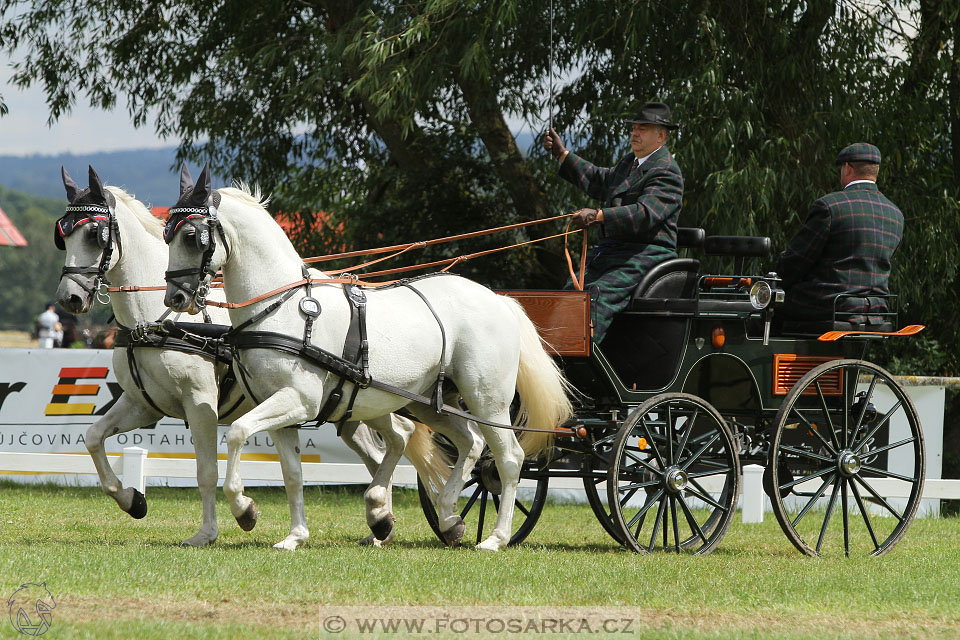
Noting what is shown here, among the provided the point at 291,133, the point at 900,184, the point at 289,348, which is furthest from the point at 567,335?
the point at 291,133

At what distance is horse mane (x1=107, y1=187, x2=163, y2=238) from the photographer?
22.1 feet

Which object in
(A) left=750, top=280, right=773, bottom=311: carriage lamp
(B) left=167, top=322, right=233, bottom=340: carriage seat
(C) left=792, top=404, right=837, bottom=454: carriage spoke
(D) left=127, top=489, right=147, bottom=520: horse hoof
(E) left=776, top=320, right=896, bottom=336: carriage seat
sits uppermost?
(A) left=750, top=280, right=773, bottom=311: carriage lamp

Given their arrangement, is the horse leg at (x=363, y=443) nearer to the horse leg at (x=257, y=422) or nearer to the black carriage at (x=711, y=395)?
the black carriage at (x=711, y=395)

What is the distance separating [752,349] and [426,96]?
4.34 meters

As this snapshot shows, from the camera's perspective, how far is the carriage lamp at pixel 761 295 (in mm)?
6566

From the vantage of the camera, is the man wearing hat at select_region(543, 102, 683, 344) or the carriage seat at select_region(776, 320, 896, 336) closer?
the man wearing hat at select_region(543, 102, 683, 344)

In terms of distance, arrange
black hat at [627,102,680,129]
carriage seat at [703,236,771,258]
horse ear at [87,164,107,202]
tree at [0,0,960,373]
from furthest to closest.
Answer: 1. tree at [0,0,960,373]
2. black hat at [627,102,680,129]
3. carriage seat at [703,236,771,258]
4. horse ear at [87,164,107,202]

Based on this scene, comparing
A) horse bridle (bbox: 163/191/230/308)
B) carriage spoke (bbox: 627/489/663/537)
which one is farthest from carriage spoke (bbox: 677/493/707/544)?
horse bridle (bbox: 163/191/230/308)

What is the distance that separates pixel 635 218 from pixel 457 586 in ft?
8.73

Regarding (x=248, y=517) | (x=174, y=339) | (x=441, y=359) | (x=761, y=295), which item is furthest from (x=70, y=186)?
(x=761, y=295)

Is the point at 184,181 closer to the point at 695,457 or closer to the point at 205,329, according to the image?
the point at 205,329

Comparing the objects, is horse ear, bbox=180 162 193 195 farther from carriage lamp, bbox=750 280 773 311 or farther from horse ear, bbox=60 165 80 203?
carriage lamp, bbox=750 280 773 311

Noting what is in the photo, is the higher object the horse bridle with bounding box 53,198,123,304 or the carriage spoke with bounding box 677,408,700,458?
the horse bridle with bounding box 53,198,123,304

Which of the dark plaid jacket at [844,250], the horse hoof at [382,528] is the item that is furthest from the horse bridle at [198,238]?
the dark plaid jacket at [844,250]
